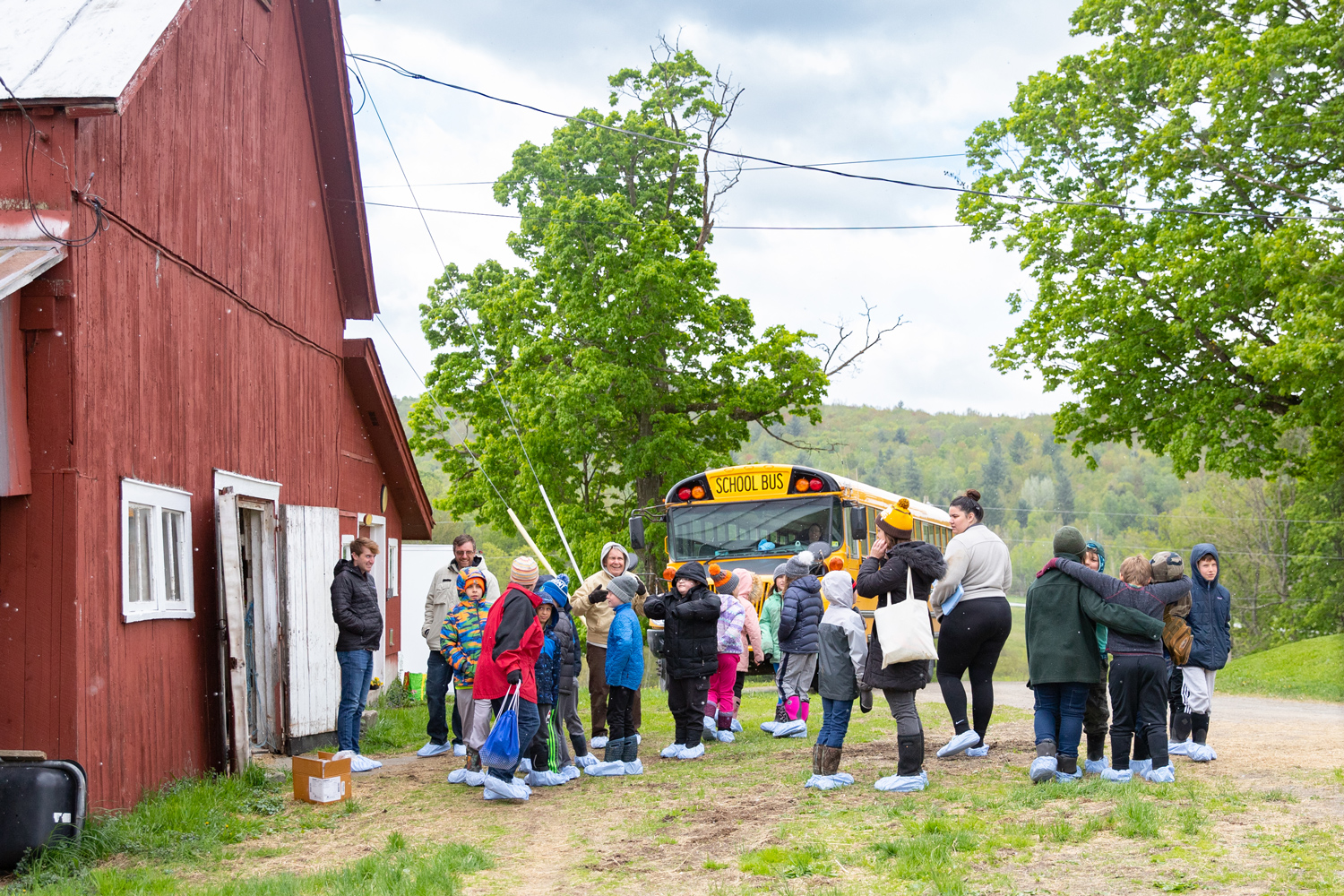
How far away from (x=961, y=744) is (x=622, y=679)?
107 inches

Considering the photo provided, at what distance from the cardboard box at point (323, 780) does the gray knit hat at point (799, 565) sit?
4.35 m

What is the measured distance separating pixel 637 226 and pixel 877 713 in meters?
15.8

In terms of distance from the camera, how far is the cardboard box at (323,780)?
25.9 feet

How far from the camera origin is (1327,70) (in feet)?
60.0

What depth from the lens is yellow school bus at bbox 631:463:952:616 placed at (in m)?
17.5

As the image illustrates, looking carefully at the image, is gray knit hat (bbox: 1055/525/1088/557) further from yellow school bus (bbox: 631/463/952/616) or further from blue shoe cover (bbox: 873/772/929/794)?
yellow school bus (bbox: 631/463/952/616)

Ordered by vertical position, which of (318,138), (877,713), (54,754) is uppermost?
(318,138)

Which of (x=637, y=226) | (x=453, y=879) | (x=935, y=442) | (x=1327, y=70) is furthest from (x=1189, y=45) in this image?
(x=935, y=442)

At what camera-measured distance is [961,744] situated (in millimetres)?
8898

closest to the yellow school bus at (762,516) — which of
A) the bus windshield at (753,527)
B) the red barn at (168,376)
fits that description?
the bus windshield at (753,527)

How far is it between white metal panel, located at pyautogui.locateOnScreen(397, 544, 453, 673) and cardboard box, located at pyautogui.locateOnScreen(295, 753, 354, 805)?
40.8 ft

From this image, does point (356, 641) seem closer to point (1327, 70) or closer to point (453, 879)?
point (453, 879)

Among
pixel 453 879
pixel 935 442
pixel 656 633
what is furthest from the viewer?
pixel 935 442

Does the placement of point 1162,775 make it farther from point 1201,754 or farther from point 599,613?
point 599,613
